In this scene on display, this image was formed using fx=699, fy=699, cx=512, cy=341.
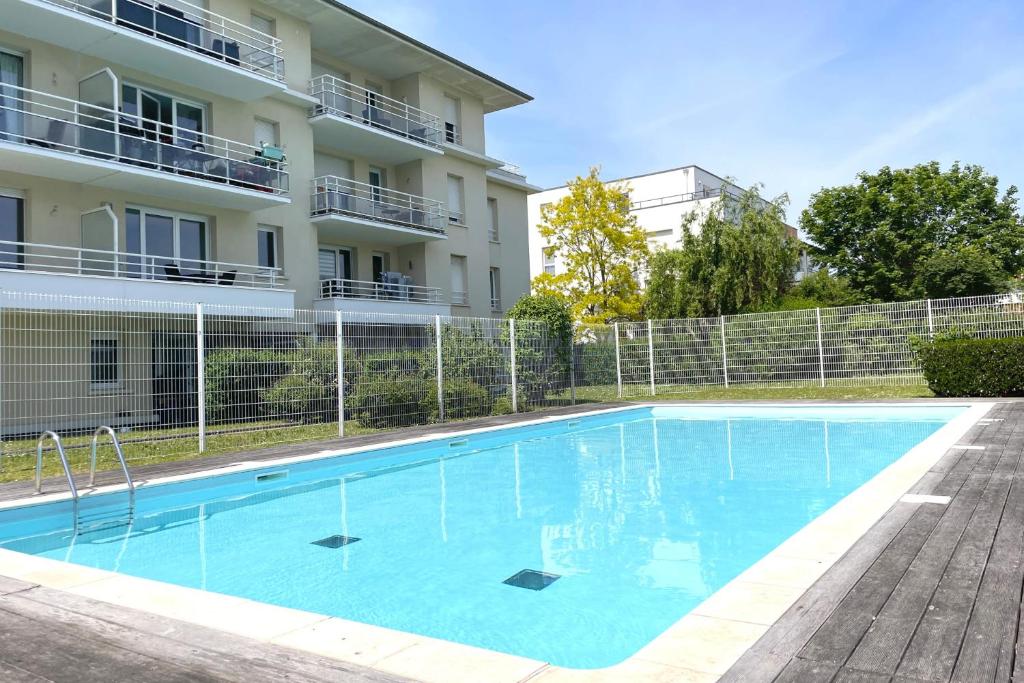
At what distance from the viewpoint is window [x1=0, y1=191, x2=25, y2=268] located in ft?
45.1

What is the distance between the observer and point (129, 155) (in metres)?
14.6

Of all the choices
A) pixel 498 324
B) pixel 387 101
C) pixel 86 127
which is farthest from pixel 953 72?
pixel 86 127

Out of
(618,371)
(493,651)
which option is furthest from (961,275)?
(493,651)

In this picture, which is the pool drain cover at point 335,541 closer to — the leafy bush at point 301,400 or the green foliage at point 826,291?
the leafy bush at point 301,400

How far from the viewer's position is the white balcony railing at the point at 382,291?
20453 mm

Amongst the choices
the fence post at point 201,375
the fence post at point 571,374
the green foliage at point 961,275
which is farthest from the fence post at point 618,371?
the green foliage at point 961,275

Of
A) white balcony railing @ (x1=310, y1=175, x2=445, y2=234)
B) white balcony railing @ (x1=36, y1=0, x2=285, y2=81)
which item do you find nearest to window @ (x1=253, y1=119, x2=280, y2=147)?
white balcony railing @ (x1=36, y1=0, x2=285, y2=81)

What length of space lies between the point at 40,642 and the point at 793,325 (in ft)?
60.0

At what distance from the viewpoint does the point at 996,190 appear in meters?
32.8

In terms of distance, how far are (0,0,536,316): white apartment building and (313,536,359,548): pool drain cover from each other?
398 inches

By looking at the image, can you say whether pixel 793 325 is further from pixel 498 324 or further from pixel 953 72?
pixel 498 324

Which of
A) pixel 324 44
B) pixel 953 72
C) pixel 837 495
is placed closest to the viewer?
pixel 837 495

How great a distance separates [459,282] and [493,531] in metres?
19.6

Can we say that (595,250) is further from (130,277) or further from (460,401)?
(130,277)
